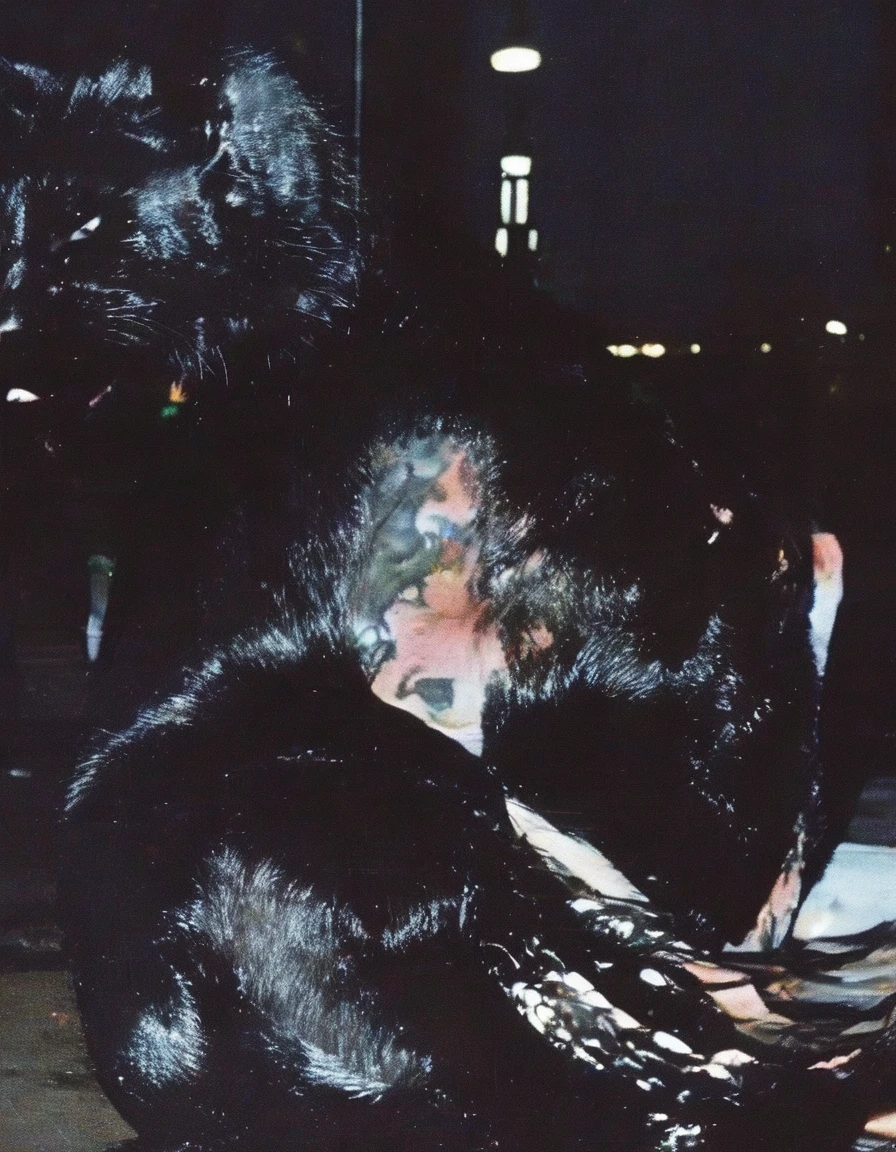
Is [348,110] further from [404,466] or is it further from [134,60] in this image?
[404,466]

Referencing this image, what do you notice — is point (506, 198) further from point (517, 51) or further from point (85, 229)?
point (85, 229)

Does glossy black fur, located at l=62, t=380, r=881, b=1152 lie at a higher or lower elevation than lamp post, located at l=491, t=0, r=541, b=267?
lower

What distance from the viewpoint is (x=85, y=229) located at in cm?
264

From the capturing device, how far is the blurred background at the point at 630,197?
2633 mm

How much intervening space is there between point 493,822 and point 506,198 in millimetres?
1262

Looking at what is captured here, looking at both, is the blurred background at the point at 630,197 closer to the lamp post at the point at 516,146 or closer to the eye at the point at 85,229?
the lamp post at the point at 516,146

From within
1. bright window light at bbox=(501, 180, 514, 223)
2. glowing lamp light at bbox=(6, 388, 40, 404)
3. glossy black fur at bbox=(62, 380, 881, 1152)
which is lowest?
glossy black fur at bbox=(62, 380, 881, 1152)

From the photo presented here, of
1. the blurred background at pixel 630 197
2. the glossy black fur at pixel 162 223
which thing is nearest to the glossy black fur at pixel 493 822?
the blurred background at pixel 630 197

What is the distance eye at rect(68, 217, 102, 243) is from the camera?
2635 mm

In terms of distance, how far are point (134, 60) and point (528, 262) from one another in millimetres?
880

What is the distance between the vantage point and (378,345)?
2703 mm

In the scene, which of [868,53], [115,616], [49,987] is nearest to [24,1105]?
[49,987]

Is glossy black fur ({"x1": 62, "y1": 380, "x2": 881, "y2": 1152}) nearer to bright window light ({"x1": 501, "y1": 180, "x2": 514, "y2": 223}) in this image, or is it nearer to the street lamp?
bright window light ({"x1": 501, "y1": 180, "x2": 514, "y2": 223})

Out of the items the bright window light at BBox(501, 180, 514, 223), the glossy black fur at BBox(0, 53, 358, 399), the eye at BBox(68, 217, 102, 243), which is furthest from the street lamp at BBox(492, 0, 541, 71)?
the eye at BBox(68, 217, 102, 243)
